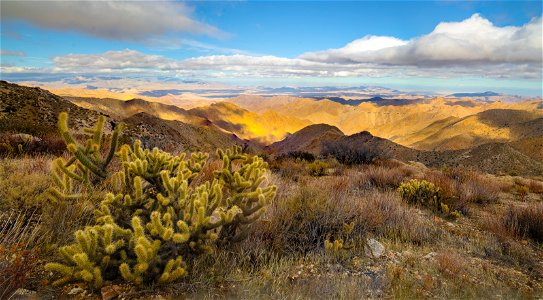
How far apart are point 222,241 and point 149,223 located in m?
0.93

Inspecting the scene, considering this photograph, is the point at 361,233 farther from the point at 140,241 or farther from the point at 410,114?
the point at 410,114

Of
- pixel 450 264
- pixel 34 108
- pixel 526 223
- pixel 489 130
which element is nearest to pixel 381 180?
pixel 526 223

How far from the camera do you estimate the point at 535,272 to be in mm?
3938

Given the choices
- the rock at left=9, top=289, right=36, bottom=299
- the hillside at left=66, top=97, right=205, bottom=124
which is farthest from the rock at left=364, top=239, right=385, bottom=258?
the hillside at left=66, top=97, right=205, bottom=124

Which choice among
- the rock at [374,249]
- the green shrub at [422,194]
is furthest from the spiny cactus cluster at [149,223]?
the green shrub at [422,194]

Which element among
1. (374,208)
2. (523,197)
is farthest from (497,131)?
(374,208)

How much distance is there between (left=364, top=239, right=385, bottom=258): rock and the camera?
4174 mm

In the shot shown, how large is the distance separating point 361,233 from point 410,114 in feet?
656

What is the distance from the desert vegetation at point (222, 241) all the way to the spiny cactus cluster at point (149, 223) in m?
0.01

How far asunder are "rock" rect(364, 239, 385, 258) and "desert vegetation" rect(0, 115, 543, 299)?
2 centimetres

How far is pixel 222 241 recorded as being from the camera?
10.9 ft

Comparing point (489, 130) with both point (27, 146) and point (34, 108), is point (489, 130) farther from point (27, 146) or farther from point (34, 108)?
point (27, 146)

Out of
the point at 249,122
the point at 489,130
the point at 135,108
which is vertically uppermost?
the point at 135,108

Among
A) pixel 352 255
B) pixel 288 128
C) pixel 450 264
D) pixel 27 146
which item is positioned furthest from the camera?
pixel 288 128
